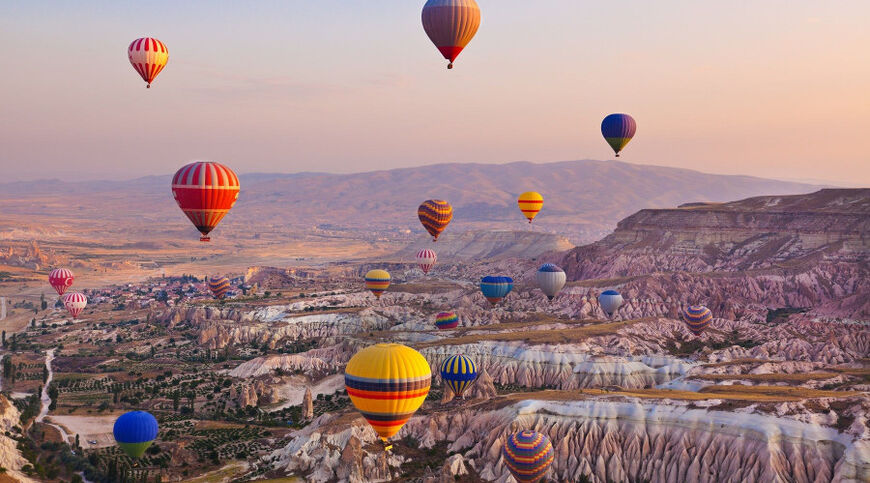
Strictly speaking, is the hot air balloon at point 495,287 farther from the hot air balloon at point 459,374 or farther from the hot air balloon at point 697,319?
the hot air balloon at point 459,374

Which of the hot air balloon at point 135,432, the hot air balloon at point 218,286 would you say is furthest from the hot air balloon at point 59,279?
the hot air balloon at point 135,432

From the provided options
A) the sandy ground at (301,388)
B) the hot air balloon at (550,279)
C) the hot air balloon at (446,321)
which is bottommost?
the sandy ground at (301,388)

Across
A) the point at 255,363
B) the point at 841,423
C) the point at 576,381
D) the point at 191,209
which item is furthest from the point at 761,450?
the point at 255,363

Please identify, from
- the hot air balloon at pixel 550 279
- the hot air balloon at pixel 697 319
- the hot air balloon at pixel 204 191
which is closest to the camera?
the hot air balloon at pixel 204 191

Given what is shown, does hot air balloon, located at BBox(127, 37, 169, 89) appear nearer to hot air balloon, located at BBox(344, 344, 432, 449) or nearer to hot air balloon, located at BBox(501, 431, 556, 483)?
hot air balloon, located at BBox(344, 344, 432, 449)

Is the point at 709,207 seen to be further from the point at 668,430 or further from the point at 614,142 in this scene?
the point at 668,430
